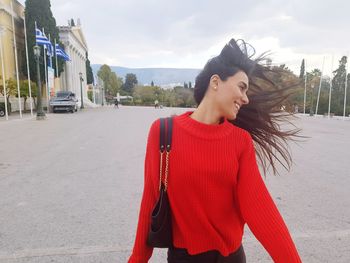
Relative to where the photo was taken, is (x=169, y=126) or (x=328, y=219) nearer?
(x=169, y=126)

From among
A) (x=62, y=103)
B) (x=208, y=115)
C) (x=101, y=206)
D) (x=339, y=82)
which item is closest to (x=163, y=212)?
(x=208, y=115)

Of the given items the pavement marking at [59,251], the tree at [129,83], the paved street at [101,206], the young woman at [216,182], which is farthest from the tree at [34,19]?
the tree at [129,83]

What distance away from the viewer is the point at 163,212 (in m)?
1.69

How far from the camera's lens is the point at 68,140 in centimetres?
1212

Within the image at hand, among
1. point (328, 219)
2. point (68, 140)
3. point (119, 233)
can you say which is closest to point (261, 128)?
point (119, 233)

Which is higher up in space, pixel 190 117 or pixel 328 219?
pixel 190 117

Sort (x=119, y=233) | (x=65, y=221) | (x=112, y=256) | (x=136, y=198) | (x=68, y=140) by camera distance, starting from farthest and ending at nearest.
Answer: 1. (x=68, y=140)
2. (x=136, y=198)
3. (x=65, y=221)
4. (x=119, y=233)
5. (x=112, y=256)

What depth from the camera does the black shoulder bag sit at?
165 cm

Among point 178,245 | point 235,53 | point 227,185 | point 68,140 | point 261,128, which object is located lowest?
point 68,140

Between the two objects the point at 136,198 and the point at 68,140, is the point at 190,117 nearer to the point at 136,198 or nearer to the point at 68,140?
the point at 136,198

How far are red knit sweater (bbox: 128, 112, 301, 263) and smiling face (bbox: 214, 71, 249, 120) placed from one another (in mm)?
66

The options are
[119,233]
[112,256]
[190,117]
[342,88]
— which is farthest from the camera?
[342,88]

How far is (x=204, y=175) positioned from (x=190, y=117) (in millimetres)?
293

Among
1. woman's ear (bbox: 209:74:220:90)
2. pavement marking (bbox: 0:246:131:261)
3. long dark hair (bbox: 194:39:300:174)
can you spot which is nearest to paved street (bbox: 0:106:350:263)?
pavement marking (bbox: 0:246:131:261)
